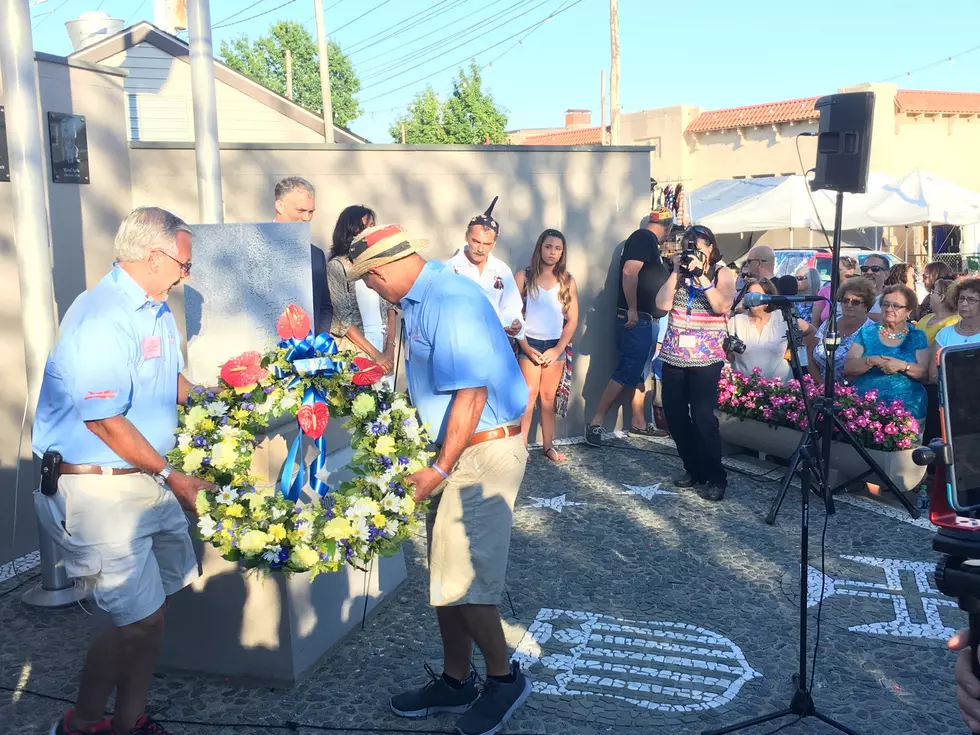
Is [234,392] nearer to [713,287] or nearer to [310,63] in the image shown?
[713,287]

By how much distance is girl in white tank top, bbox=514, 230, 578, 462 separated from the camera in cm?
764

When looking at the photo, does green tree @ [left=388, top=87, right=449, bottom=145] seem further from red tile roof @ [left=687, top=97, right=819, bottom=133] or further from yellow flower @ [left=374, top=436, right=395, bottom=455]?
yellow flower @ [left=374, top=436, right=395, bottom=455]

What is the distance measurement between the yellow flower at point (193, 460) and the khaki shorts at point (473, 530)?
0.92 m

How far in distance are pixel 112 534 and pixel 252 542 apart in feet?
1.60

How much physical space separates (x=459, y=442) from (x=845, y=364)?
4719 mm

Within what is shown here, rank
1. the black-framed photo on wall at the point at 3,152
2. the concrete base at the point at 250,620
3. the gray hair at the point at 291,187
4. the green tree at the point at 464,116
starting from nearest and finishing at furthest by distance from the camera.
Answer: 1. the concrete base at the point at 250,620
2. the black-framed photo on wall at the point at 3,152
3. the gray hair at the point at 291,187
4. the green tree at the point at 464,116

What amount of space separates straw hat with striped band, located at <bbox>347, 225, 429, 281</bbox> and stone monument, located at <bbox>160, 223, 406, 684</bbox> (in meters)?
0.98

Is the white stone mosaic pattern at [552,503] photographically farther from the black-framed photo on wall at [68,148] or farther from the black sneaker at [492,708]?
the black-framed photo on wall at [68,148]

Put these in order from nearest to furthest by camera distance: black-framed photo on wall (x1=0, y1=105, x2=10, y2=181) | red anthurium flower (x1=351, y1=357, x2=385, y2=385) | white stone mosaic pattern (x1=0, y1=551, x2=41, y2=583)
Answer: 1. red anthurium flower (x1=351, y1=357, x2=385, y2=385)
2. black-framed photo on wall (x1=0, y1=105, x2=10, y2=181)
3. white stone mosaic pattern (x1=0, y1=551, x2=41, y2=583)

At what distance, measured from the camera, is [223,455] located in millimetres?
3430

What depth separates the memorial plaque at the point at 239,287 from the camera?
491cm

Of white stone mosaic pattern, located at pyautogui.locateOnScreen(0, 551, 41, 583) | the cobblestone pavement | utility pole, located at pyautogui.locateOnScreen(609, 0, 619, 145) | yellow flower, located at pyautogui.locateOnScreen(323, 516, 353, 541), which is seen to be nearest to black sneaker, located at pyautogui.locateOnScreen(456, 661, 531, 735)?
the cobblestone pavement

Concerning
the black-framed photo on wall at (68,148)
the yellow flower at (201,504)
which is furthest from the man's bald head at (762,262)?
the yellow flower at (201,504)

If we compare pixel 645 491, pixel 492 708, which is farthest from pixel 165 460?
pixel 645 491
